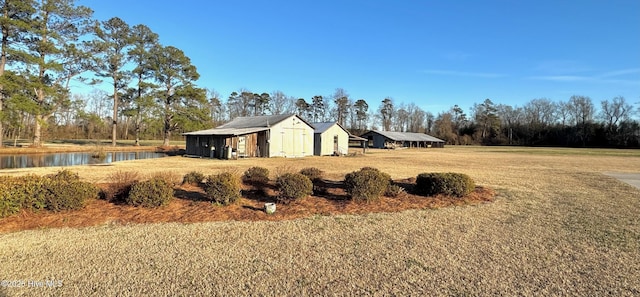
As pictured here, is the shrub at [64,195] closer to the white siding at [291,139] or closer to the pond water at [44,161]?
the pond water at [44,161]

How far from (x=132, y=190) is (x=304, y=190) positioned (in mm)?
3710

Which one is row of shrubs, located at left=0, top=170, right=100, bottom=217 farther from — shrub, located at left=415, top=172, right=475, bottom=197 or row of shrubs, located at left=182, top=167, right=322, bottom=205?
shrub, located at left=415, top=172, right=475, bottom=197

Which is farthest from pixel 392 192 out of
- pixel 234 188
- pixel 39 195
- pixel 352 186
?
pixel 39 195

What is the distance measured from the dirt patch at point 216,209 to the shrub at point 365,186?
19 centimetres

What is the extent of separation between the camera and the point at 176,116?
38.8 meters

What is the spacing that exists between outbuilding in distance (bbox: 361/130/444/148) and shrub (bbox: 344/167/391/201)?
50.6 meters

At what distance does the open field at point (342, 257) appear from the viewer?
3.62 m

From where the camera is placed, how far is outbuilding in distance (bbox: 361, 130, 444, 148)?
58.5 m

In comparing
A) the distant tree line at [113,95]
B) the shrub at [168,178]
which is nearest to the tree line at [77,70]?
the distant tree line at [113,95]

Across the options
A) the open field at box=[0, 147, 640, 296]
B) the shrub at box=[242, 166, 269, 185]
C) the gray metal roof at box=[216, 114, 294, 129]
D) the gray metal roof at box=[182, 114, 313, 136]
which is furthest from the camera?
the gray metal roof at box=[216, 114, 294, 129]

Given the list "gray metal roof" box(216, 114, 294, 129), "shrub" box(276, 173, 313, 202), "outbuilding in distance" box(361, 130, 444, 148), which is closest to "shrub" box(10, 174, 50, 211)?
"shrub" box(276, 173, 313, 202)

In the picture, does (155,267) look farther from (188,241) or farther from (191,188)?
(191,188)

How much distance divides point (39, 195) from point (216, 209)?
10.8 ft

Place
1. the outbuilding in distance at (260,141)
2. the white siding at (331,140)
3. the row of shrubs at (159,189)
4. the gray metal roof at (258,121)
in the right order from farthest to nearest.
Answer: the white siding at (331,140) < the gray metal roof at (258,121) < the outbuilding in distance at (260,141) < the row of shrubs at (159,189)
